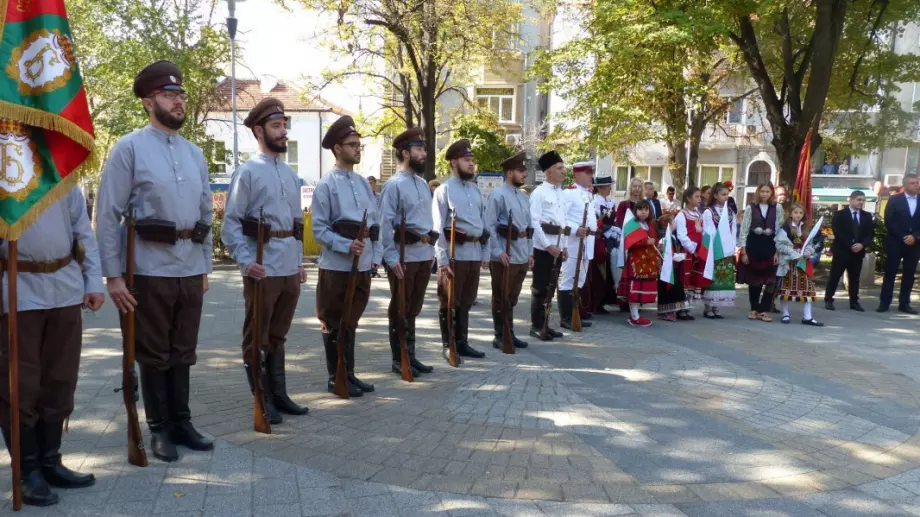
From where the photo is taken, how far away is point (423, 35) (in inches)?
634

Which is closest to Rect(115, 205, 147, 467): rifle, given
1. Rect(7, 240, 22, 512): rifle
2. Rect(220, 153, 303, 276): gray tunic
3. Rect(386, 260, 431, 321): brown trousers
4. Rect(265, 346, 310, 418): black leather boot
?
Rect(7, 240, 22, 512): rifle

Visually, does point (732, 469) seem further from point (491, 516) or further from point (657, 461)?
point (491, 516)

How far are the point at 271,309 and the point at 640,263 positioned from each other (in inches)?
235

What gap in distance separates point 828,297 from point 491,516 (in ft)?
31.4

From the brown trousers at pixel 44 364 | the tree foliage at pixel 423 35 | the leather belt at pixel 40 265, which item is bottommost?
the brown trousers at pixel 44 364

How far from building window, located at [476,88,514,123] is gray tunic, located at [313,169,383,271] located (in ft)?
90.6

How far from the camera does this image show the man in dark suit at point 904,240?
36.1 ft

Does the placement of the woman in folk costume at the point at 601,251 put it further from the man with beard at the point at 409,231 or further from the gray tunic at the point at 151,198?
the gray tunic at the point at 151,198

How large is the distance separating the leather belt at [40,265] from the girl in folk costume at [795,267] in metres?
8.98

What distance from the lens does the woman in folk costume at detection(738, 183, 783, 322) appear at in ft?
32.8

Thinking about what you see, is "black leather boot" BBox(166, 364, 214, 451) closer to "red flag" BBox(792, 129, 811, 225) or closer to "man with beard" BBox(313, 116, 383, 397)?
"man with beard" BBox(313, 116, 383, 397)

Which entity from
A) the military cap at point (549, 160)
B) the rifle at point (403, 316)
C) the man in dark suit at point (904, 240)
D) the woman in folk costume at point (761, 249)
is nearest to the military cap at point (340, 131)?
the rifle at point (403, 316)

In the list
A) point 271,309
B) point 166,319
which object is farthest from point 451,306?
point 166,319

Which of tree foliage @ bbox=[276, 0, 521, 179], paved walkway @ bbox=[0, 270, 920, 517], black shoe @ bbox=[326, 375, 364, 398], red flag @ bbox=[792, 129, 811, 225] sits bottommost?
paved walkway @ bbox=[0, 270, 920, 517]
